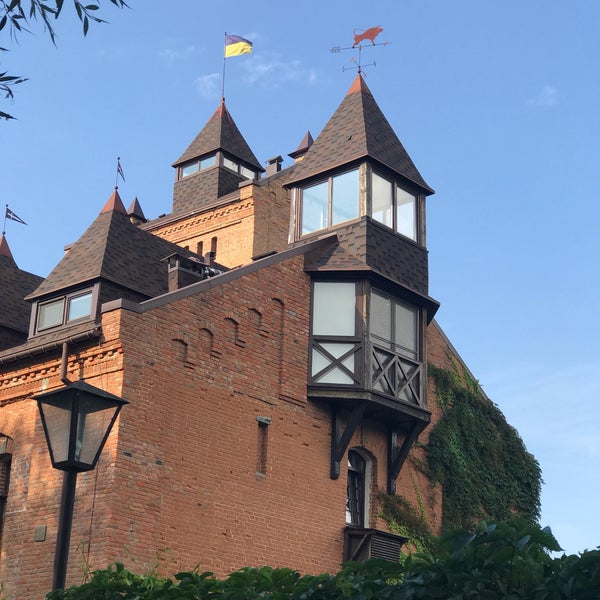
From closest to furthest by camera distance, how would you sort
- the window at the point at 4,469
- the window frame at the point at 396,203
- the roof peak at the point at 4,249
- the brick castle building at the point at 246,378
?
1. the brick castle building at the point at 246,378
2. the window at the point at 4,469
3. the window frame at the point at 396,203
4. the roof peak at the point at 4,249

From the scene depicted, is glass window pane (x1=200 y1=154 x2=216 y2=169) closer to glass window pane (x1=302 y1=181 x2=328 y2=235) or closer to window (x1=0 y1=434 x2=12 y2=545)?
glass window pane (x1=302 y1=181 x2=328 y2=235)

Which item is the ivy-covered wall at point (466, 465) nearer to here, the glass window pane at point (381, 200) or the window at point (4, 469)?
the glass window pane at point (381, 200)

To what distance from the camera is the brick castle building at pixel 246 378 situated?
66.0ft

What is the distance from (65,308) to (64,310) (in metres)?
0.05

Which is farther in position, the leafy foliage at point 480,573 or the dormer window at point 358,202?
the dormer window at point 358,202

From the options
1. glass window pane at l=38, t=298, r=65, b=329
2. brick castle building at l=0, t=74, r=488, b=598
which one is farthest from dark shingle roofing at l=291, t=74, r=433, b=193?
glass window pane at l=38, t=298, r=65, b=329

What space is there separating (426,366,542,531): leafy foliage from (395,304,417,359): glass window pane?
2688mm

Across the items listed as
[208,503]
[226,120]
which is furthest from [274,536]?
[226,120]

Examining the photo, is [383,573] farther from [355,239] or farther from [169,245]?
[169,245]

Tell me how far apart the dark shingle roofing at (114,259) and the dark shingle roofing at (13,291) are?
2327mm

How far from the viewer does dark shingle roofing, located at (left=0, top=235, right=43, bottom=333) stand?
26.7m

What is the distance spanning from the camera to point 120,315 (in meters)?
20.3

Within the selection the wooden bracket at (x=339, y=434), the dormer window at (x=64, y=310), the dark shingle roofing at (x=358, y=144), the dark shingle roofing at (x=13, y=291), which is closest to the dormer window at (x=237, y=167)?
the dark shingle roofing at (x=13, y=291)

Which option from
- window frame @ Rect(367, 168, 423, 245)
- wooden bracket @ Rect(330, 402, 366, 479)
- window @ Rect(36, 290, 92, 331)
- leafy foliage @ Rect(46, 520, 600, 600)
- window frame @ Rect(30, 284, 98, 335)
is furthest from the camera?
window frame @ Rect(367, 168, 423, 245)
